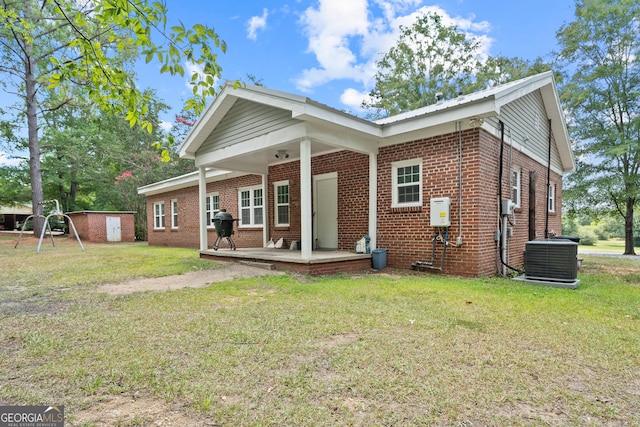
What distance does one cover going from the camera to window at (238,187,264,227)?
12.3m

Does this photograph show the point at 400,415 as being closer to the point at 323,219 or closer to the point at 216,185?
the point at 323,219

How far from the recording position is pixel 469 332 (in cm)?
356

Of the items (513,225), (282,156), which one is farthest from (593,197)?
(282,156)

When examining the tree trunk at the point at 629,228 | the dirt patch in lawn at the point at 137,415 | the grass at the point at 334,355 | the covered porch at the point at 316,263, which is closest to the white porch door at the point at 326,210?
the covered porch at the point at 316,263

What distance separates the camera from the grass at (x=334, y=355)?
2.14 metres

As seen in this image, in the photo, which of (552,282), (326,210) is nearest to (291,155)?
(326,210)

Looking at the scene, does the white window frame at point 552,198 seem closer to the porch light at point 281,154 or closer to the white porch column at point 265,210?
the porch light at point 281,154

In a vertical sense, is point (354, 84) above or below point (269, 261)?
above

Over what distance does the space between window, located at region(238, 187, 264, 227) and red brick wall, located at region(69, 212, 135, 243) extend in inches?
528

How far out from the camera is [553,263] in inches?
254

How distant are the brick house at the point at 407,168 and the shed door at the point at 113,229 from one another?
14905 millimetres

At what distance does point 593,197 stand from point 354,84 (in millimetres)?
18591

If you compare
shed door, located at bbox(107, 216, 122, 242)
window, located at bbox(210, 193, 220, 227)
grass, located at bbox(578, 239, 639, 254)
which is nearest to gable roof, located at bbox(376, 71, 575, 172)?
window, located at bbox(210, 193, 220, 227)

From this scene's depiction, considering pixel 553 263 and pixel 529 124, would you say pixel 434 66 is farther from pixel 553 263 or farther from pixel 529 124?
pixel 553 263
